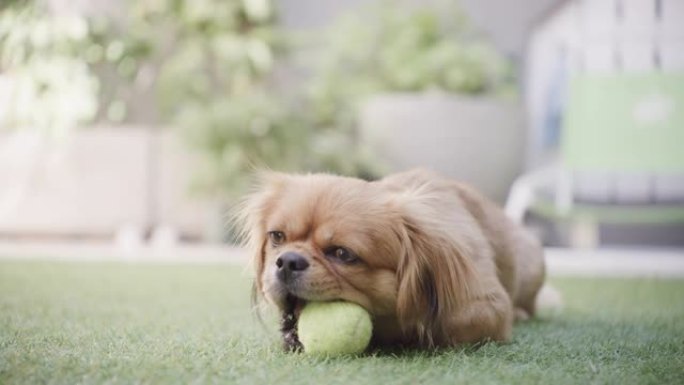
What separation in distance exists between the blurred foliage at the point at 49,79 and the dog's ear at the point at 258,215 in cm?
433

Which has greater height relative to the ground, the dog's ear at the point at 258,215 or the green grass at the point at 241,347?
the dog's ear at the point at 258,215

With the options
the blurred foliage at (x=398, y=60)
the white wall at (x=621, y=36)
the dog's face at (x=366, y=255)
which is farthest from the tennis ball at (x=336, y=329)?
the blurred foliage at (x=398, y=60)

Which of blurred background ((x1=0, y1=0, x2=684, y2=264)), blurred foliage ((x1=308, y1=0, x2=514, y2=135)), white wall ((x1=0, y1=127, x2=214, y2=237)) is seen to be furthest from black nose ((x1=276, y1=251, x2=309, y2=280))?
blurred foliage ((x1=308, y1=0, x2=514, y2=135))

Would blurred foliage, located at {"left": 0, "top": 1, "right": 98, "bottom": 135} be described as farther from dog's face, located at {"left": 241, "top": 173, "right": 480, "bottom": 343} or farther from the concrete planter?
dog's face, located at {"left": 241, "top": 173, "right": 480, "bottom": 343}

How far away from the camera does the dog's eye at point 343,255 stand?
2.10 metres

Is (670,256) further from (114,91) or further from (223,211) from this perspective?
(114,91)

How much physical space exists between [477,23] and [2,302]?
17.9 feet

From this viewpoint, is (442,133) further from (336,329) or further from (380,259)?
(336,329)

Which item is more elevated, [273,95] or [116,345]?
[273,95]

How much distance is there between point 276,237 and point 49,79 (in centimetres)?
485

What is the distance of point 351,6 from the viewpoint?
7.77m

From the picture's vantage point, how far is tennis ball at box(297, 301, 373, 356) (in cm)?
207

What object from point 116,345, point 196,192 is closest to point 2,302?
point 116,345

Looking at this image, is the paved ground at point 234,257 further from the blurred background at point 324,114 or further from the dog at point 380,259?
the dog at point 380,259
